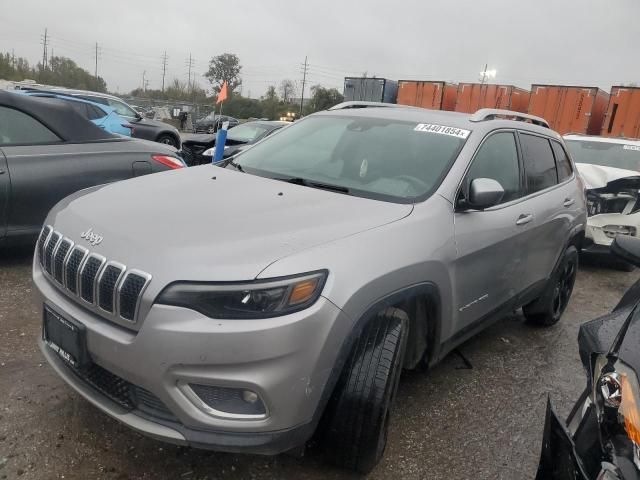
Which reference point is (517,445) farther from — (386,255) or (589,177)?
(589,177)

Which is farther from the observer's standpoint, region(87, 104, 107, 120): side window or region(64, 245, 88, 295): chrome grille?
region(87, 104, 107, 120): side window

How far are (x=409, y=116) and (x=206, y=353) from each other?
2231 millimetres

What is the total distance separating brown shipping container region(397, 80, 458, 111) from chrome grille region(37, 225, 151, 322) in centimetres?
1756

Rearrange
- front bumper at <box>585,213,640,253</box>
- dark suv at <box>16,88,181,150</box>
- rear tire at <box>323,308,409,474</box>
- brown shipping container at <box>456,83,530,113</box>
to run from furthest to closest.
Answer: brown shipping container at <box>456,83,530,113</box> → dark suv at <box>16,88,181,150</box> → front bumper at <box>585,213,640,253</box> → rear tire at <box>323,308,409,474</box>

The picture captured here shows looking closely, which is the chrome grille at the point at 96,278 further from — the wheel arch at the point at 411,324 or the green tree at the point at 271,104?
the green tree at the point at 271,104

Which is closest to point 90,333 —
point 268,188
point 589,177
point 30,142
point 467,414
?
point 268,188

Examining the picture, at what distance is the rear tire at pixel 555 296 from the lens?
169 inches

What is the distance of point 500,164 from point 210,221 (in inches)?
79.7

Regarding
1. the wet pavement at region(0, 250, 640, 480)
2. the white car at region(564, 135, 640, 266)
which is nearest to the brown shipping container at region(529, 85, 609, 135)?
the white car at region(564, 135, 640, 266)

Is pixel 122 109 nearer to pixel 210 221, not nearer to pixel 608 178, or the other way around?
pixel 608 178

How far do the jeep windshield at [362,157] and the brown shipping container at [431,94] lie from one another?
15975 mm

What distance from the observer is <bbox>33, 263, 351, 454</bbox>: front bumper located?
1888mm

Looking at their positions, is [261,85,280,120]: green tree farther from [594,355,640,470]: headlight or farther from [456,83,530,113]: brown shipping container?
[594,355,640,470]: headlight

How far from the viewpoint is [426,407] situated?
3.10m
